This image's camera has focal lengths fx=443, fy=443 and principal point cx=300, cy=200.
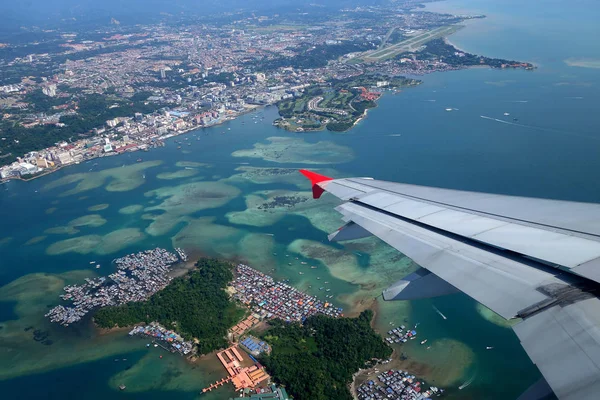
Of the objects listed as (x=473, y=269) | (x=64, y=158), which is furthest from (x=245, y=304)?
(x=64, y=158)

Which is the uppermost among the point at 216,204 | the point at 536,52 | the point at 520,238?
the point at 520,238

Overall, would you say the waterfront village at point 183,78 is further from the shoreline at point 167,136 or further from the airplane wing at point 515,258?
the airplane wing at point 515,258

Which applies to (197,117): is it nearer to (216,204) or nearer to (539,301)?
(216,204)

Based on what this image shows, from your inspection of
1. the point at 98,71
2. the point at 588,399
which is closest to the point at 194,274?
the point at 588,399

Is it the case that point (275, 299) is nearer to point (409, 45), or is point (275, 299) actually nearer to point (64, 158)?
point (64, 158)

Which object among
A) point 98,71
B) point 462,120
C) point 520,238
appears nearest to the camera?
point 520,238

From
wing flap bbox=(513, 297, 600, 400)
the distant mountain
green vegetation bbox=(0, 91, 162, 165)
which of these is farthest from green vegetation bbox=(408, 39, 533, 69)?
the distant mountain

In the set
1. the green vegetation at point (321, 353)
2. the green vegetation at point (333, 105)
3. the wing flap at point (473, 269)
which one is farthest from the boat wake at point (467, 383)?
the green vegetation at point (333, 105)
